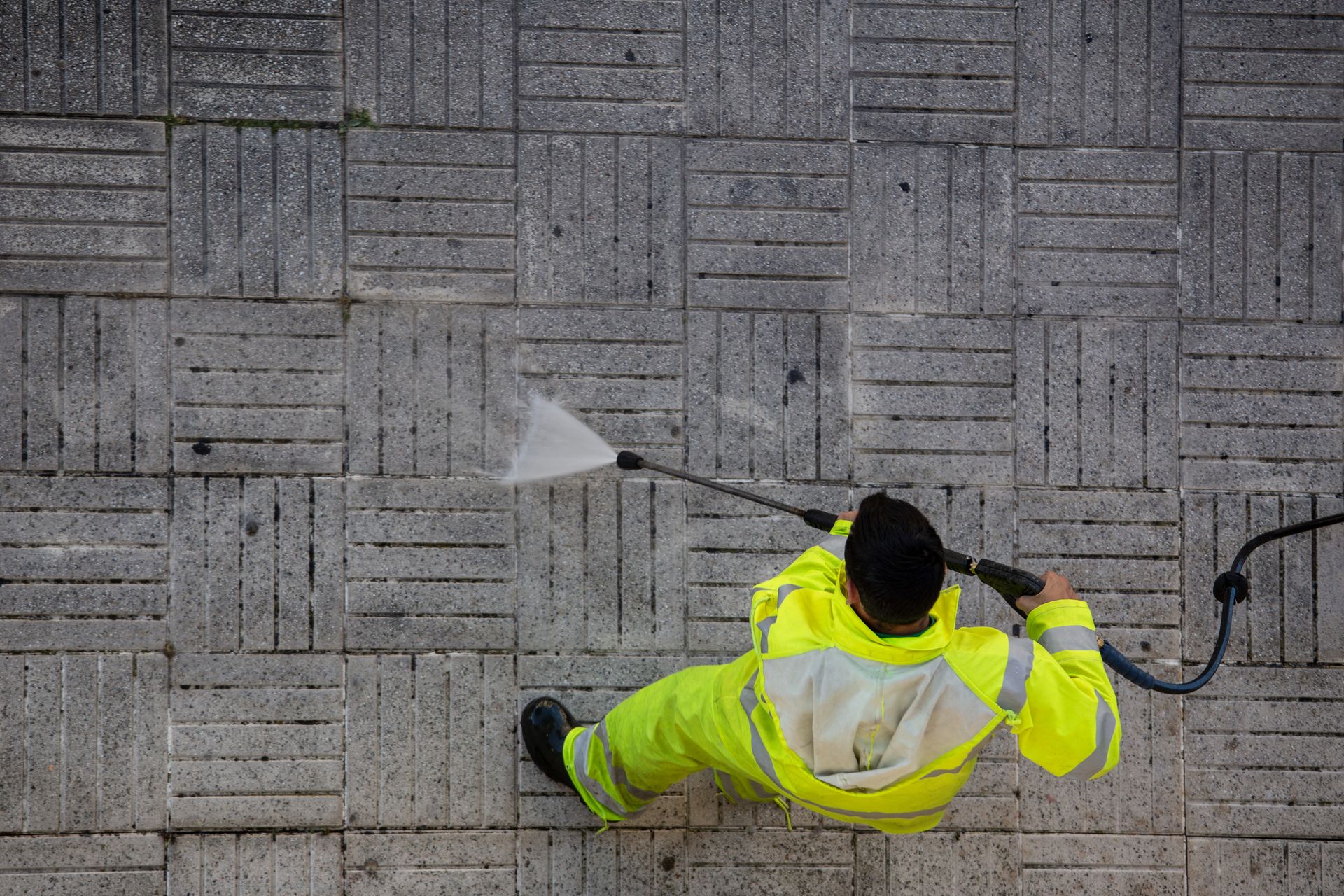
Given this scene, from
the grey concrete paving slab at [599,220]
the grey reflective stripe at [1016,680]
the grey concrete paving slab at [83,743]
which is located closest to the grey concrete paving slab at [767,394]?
the grey concrete paving slab at [599,220]

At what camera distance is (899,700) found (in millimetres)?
2668

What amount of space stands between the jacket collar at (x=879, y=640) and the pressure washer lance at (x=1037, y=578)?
234 mm

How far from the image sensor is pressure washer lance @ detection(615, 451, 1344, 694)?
3105 millimetres

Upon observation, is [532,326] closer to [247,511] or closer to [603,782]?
[247,511]

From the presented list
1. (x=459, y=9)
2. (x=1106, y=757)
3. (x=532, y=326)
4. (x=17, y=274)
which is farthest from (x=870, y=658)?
(x=17, y=274)

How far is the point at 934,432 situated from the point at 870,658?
195 centimetres

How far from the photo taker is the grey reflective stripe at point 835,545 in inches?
125

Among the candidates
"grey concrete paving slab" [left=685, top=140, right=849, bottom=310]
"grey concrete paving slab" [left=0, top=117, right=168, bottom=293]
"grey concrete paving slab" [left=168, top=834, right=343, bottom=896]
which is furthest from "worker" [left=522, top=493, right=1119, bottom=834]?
"grey concrete paving slab" [left=0, top=117, right=168, bottom=293]

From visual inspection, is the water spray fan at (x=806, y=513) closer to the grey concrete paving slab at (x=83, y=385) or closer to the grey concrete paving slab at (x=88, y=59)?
the grey concrete paving slab at (x=83, y=385)

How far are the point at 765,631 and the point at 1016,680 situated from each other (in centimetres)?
75

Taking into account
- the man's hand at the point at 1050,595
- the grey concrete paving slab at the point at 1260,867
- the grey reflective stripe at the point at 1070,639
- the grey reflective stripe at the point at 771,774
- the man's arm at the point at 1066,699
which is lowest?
the grey concrete paving slab at the point at 1260,867

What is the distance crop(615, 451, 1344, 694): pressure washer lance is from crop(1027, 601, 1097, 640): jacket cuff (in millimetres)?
68

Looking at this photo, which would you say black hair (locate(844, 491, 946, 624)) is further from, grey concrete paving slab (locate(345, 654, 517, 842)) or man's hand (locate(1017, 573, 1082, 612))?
grey concrete paving slab (locate(345, 654, 517, 842))

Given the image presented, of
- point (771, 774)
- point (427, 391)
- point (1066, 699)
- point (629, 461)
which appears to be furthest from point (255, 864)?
point (1066, 699)
